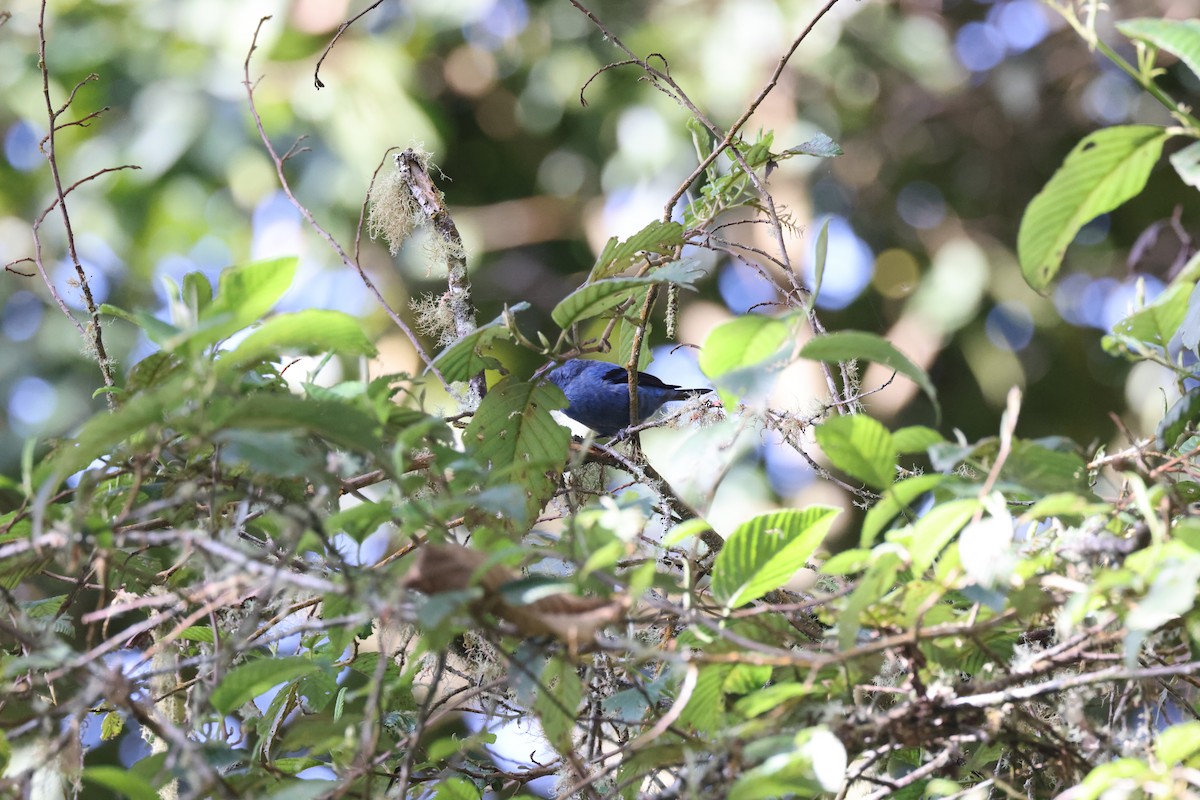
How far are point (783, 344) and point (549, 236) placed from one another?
5.98 m

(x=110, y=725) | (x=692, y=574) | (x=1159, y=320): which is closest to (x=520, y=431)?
(x=692, y=574)

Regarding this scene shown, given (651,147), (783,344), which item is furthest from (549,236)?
(783,344)

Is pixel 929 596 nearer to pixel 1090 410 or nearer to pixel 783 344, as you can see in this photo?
pixel 783 344

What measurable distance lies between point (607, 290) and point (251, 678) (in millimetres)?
725

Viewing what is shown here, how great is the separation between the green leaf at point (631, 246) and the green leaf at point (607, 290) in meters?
0.19

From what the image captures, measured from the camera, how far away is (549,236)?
23.9 ft

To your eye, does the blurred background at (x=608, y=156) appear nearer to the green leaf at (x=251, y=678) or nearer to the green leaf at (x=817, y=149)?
the green leaf at (x=817, y=149)

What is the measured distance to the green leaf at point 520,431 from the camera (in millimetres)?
1938

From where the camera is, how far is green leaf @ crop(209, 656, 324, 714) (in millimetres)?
1403

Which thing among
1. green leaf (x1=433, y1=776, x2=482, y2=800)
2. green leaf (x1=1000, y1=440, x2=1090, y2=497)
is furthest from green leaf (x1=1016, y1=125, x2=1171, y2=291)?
green leaf (x1=433, y1=776, x2=482, y2=800)

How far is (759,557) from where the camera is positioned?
1450 millimetres

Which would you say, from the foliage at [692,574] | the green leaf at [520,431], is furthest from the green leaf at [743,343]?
the green leaf at [520,431]

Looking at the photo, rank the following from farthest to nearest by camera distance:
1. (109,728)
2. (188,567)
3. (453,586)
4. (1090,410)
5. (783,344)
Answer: (1090,410) → (109,728) → (188,567) → (783,344) → (453,586)

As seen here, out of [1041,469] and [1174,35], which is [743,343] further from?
[1174,35]
